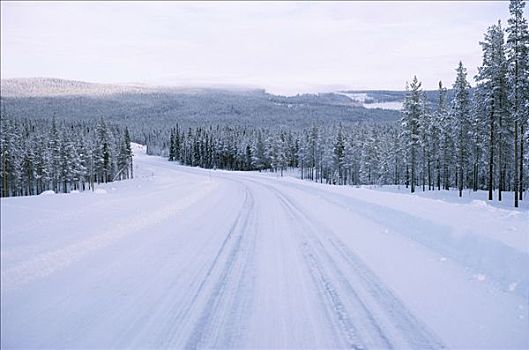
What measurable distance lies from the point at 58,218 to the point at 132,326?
15.3 feet

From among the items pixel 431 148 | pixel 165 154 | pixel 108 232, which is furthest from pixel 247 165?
pixel 108 232

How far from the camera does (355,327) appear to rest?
18.0ft

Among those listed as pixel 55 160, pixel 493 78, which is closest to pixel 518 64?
pixel 493 78

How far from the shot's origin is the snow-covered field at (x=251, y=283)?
522cm

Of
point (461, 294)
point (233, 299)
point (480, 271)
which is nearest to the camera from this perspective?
point (233, 299)

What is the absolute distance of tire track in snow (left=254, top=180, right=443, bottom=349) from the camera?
5.16 metres

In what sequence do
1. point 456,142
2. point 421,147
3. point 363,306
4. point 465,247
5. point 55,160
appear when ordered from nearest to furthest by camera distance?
point 363,306, point 465,247, point 456,142, point 421,147, point 55,160

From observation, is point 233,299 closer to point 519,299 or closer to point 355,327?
point 355,327

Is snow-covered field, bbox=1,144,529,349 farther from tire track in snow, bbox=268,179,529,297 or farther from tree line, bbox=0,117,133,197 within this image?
tree line, bbox=0,117,133,197

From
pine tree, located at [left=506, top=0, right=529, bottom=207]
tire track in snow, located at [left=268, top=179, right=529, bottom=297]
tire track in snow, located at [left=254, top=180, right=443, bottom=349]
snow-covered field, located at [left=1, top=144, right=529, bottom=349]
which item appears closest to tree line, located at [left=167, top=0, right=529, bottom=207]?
pine tree, located at [left=506, top=0, right=529, bottom=207]

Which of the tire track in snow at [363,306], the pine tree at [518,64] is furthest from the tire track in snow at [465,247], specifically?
the pine tree at [518,64]

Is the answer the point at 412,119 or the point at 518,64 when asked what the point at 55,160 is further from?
the point at 518,64

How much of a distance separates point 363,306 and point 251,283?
2.08 m

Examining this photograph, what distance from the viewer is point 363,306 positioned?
6.24 meters
